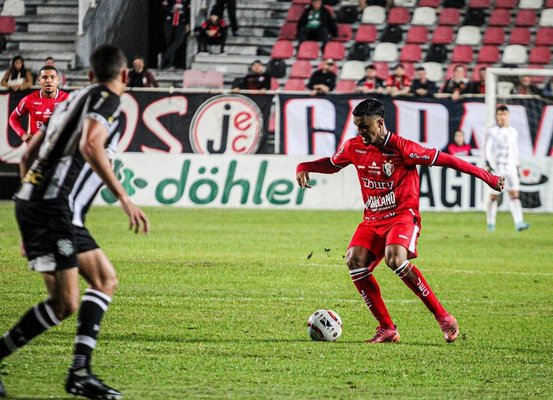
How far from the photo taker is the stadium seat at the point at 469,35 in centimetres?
2877

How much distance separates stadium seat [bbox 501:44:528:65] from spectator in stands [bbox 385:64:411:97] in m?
4.36

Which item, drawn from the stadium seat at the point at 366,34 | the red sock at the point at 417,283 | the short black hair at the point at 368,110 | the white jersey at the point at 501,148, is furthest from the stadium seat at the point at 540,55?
the short black hair at the point at 368,110

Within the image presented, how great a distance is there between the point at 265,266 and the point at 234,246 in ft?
7.47

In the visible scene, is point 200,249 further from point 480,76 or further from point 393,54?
point 393,54

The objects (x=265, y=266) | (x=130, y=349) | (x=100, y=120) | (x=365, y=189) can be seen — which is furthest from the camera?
(x=265, y=266)

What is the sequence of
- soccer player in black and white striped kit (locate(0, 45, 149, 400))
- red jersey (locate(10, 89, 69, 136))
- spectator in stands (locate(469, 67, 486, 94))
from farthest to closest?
spectator in stands (locate(469, 67, 486, 94)) < red jersey (locate(10, 89, 69, 136)) < soccer player in black and white striped kit (locate(0, 45, 149, 400))

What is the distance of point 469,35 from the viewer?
28797 mm

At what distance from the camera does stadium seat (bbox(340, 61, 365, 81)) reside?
90.1ft

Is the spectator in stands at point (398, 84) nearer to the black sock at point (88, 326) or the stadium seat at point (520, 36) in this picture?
the stadium seat at point (520, 36)

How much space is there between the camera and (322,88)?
23766mm

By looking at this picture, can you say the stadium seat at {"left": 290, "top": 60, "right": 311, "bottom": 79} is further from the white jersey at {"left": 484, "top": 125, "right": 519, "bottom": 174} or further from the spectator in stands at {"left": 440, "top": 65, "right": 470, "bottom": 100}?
the white jersey at {"left": 484, "top": 125, "right": 519, "bottom": 174}

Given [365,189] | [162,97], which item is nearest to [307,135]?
[162,97]

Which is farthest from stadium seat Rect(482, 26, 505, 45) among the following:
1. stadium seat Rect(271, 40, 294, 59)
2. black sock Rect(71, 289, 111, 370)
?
black sock Rect(71, 289, 111, 370)

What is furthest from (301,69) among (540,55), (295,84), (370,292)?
(370,292)
